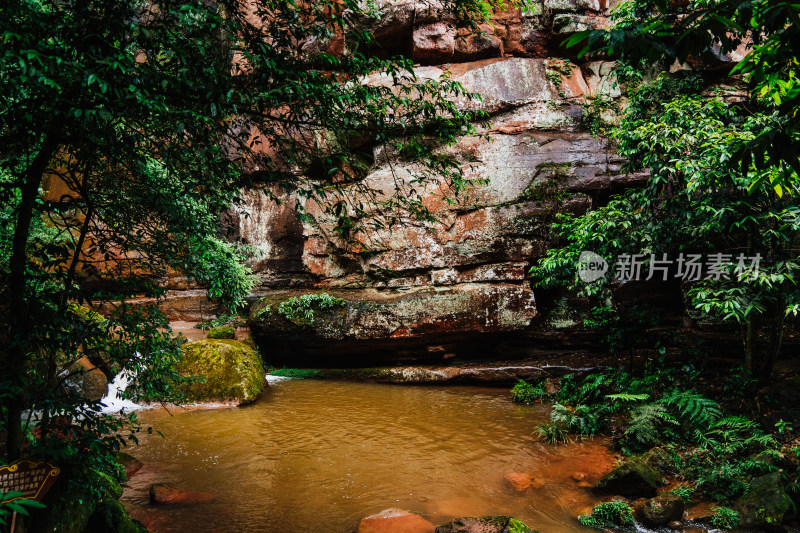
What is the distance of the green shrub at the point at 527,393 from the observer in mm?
9078

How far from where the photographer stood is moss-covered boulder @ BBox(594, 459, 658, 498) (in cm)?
495

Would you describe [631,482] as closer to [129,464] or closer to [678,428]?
[678,428]

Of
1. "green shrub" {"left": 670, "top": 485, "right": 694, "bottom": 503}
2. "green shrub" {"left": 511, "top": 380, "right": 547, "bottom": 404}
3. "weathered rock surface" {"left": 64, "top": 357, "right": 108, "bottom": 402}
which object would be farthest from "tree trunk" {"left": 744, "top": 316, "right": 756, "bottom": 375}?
"weathered rock surface" {"left": 64, "top": 357, "right": 108, "bottom": 402}

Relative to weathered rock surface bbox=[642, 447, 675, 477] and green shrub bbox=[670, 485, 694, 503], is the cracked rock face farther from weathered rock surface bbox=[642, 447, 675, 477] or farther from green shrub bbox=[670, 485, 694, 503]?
green shrub bbox=[670, 485, 694, 503]

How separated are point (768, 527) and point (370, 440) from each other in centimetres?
512

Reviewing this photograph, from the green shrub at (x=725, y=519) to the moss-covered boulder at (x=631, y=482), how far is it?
63 centimetres

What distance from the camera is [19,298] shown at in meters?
2.66

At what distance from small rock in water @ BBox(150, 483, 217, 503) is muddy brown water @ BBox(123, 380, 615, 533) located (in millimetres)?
105

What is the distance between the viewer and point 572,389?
29.9ft

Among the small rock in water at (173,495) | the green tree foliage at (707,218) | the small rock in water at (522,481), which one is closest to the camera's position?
the small rock in water at (173,495)

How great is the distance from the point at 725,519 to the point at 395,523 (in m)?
3.51

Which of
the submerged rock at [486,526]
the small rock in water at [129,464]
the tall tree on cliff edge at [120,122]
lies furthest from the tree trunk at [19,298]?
the submerged rock at [486,526]

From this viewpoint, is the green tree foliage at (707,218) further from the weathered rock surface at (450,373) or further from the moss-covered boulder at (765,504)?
the weathered rock surface at (450,373)

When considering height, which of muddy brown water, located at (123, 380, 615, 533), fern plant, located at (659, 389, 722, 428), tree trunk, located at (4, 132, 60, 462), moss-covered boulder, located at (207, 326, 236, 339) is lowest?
muddy brown water, located at (123, 380, 615, 533)
